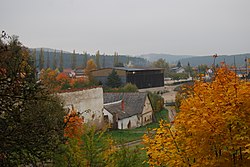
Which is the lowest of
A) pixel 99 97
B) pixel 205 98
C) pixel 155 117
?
pixel 155 117

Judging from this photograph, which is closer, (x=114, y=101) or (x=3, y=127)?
(x=3, y=127)

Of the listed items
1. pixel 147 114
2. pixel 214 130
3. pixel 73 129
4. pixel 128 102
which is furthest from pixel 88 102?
pixel 214 130

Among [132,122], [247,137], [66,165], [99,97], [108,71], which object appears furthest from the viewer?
[108,71]

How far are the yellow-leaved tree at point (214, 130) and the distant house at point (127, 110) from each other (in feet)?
84.0

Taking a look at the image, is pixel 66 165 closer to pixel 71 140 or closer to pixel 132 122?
pixel 71 140

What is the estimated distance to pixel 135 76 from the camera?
70.8 metres

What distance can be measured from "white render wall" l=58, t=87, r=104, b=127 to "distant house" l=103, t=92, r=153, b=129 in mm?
2240

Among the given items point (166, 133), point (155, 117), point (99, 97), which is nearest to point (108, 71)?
point (155, 117)

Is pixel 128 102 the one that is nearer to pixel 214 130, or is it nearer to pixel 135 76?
pixel 135 76

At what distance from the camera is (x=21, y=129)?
6793 mm

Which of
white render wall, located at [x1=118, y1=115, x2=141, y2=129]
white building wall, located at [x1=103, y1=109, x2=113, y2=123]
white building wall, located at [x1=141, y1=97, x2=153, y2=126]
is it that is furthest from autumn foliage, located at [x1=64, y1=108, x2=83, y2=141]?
white building wall, located at [x1=141, y1=97, x2=153, y2=126]

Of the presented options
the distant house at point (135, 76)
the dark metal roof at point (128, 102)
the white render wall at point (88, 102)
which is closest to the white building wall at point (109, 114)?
the white render wall at point (88, 102)

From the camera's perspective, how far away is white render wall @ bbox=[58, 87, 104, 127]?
1096 inches

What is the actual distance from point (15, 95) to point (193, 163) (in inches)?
181
